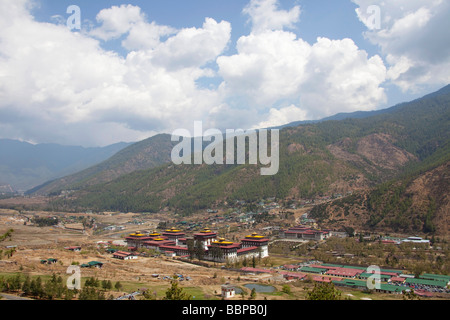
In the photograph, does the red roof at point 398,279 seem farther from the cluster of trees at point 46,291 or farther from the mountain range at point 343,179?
the mountain range at point 343,179

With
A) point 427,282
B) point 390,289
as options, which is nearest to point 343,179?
point 427,282

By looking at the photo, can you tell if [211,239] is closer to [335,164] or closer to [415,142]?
[335,164]

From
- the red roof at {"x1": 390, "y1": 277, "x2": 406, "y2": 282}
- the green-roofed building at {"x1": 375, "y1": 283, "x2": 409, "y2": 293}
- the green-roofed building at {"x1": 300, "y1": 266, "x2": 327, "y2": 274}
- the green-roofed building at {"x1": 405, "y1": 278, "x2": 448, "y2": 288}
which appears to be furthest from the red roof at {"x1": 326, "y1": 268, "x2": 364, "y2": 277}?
the green-roofed building at {"x1": 405, "y1": 278, "x2": 448, "y2": 288}

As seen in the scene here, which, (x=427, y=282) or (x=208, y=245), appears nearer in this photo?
(x=427, y=282)

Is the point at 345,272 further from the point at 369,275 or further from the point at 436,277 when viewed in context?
the point at 436,277
